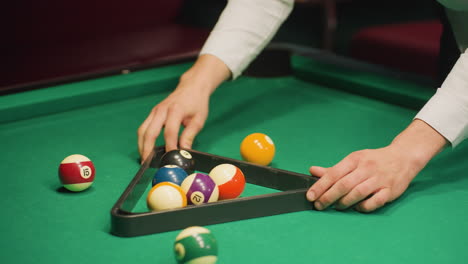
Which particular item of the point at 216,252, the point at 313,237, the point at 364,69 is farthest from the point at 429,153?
the point at 364,69


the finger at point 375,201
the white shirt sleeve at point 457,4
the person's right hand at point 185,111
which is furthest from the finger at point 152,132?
the white shirt sleeve at point 457,4

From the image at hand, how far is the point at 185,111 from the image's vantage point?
1.81 m

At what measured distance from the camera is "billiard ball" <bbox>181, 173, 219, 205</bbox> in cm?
141

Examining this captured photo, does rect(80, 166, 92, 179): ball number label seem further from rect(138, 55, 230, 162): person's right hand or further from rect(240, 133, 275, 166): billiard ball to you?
rect(240, 133, 275, 166): billiard ball

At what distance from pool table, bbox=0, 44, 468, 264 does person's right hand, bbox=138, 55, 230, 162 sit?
83 mm

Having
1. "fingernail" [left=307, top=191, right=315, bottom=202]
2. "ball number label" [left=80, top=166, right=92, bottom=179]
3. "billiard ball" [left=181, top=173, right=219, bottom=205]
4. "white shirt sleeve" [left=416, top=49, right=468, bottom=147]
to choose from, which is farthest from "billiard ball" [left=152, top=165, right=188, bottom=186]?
"white shirt sleeve" [left=416, top=49, right=468, bottom=147]

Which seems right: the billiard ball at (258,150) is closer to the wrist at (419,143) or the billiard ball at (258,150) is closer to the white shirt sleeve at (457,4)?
the wrist at (419,143)

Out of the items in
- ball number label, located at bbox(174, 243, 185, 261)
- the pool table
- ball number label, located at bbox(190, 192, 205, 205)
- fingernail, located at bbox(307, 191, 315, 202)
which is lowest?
the pool table

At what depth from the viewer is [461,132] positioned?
1570 mm

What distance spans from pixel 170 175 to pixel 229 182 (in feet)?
0.50

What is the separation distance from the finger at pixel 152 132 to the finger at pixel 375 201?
2.07ft

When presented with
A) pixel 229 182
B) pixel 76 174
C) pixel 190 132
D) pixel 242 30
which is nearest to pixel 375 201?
pixel 229 182

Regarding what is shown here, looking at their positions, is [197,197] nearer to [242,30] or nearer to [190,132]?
[190,132]

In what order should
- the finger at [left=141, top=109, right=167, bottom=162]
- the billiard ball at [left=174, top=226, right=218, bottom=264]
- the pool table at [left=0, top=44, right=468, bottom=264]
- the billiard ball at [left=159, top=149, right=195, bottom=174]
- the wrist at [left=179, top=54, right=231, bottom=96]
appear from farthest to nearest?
the wrist at [left=179, top=54, right=231, bottom=96] < the finger at [left=141, top=109, right=167, bottom=162] < the billiard ball at [left=159, top=149, right=195, bottom=174] < the pool table at [left=0, top=44, right=468, bottom=264] < the billiard ball at [left=174, top=226, right=218, bottom=264]
